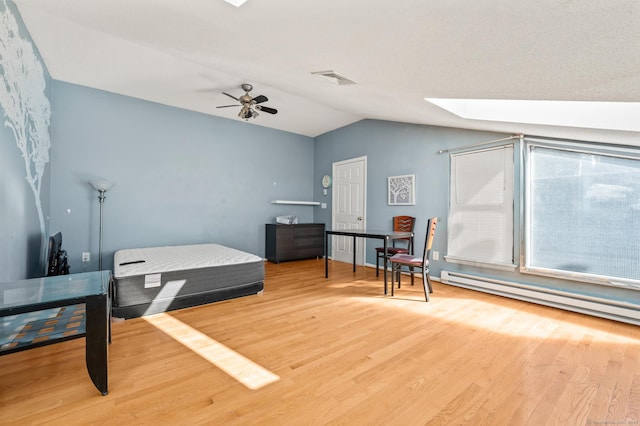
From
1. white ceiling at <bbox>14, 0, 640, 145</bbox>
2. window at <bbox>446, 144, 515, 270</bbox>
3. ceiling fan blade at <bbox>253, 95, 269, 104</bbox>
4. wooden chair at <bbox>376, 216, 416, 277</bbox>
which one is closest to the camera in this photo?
white ceiling at <bbox>14, 0, 640, 145</bbox>

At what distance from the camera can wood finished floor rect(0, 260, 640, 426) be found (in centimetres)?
134

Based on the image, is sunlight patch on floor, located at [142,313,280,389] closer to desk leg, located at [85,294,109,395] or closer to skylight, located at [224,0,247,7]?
desk leg, located at [85,294,109,395]

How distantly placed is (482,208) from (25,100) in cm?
516

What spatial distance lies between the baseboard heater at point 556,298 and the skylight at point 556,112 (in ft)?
5.23

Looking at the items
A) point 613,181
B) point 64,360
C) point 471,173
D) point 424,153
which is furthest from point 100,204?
point 613,181

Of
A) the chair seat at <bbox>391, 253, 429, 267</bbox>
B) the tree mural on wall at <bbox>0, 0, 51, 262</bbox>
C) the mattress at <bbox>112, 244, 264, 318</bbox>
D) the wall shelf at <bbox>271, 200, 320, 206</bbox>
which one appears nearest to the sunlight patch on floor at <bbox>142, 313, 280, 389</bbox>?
the mattress at <bbox>112, 244, 264, 318</bbox>

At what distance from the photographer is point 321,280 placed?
400 centimetres

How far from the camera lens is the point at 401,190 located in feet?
15.0

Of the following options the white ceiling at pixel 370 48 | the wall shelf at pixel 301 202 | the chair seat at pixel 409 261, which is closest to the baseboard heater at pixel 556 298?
the chair seat at pixel 409 261

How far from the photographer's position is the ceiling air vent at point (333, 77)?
8.70ft

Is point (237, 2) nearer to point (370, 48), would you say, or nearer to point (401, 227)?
point (370, 48)

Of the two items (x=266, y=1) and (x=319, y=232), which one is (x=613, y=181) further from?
(x=319, y=232)

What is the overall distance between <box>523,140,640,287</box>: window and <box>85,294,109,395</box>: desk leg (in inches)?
158

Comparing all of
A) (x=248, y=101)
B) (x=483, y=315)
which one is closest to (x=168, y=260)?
(x=248, y=101)
